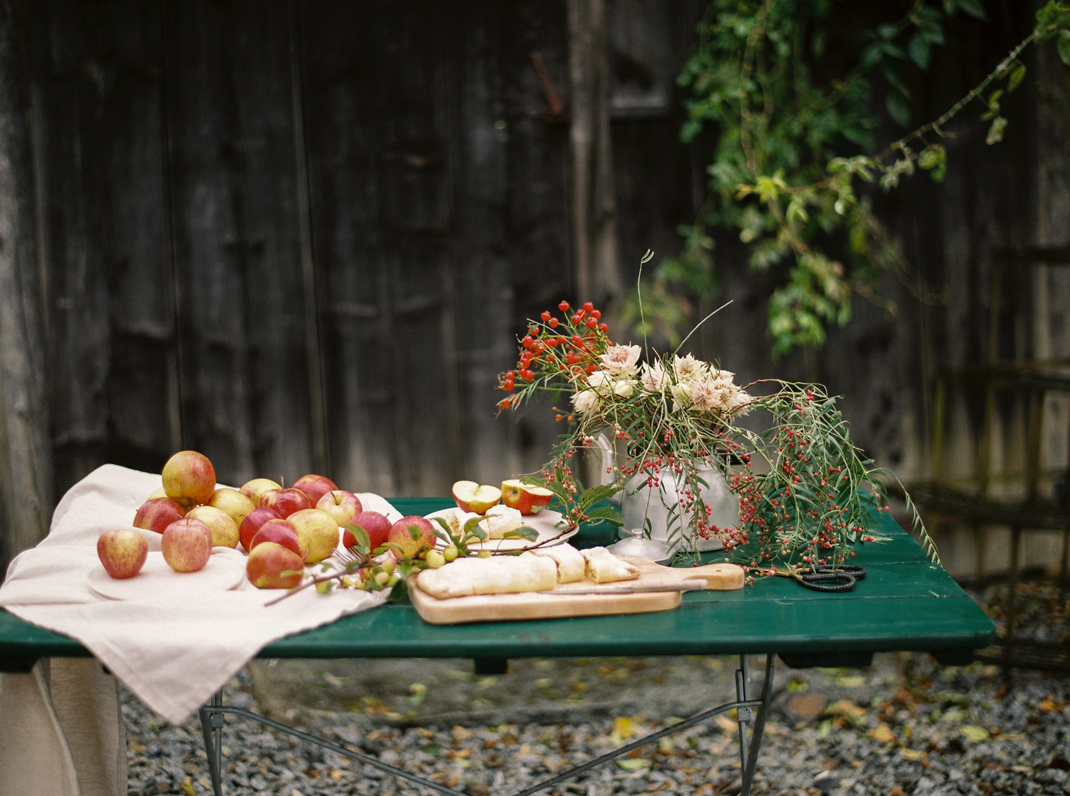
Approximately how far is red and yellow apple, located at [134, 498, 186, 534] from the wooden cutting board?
0.54m

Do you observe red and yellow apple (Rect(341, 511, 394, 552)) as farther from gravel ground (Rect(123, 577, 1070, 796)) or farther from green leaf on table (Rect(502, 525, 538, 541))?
gravel ground (Rect(123, 577, 1070, 796))

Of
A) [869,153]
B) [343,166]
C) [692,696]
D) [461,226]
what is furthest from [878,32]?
[692,696]

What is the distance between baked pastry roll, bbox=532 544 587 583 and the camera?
4.78ft

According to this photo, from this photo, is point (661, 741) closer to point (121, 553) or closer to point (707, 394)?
point (707, 394)

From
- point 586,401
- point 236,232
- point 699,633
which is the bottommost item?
point 699,633

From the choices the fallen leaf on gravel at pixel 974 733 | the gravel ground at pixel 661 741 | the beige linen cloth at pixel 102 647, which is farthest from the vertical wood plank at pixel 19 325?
the fallen leaf on gravel at pixel 974 733

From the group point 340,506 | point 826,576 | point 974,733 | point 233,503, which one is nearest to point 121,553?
point 233,503

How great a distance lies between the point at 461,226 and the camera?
9.19 feet

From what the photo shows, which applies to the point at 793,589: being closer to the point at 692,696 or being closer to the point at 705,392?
the point at 705,392

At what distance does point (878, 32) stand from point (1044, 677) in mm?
2143

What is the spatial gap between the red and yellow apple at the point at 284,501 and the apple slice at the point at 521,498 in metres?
0.42

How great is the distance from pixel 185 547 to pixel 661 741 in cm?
170

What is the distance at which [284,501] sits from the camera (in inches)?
66.9

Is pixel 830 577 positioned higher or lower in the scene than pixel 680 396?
lower
